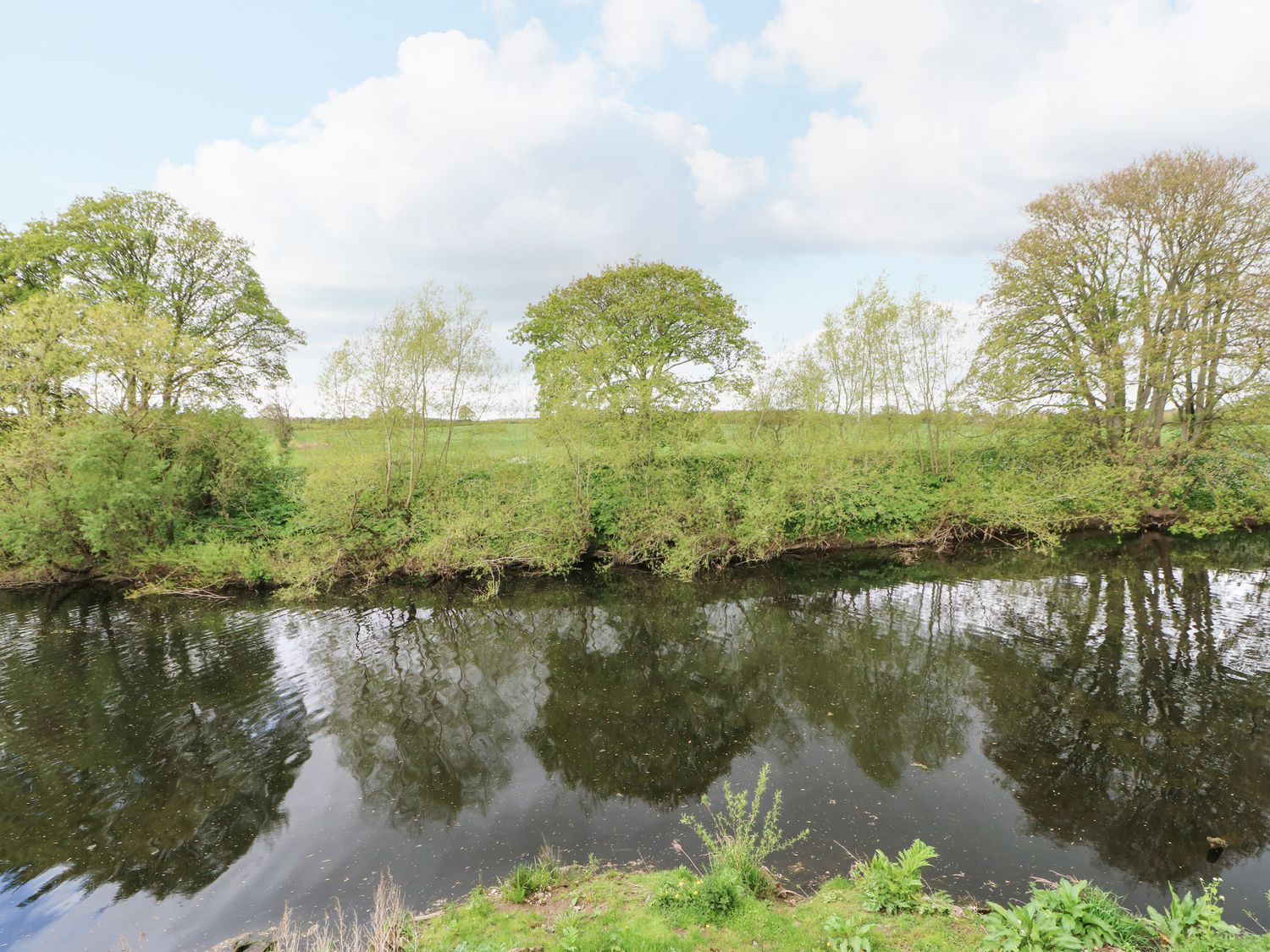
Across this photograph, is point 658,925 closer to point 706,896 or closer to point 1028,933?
point 706,896

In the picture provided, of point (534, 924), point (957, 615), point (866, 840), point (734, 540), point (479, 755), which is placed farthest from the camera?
point (734, 540)

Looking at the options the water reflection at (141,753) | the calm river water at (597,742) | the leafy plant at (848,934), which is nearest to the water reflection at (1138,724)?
the calm river water at (597,742)

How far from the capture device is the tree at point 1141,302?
19.7 metres

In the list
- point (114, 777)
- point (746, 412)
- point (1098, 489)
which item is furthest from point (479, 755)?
point (1098, 489)

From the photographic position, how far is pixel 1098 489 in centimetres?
2050

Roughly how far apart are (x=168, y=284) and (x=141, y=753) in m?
24.6

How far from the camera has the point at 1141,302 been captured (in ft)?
70.2

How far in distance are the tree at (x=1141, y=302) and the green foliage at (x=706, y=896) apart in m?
24.1

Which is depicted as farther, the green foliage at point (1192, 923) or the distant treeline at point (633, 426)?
the distant treeline at point (633, 426)

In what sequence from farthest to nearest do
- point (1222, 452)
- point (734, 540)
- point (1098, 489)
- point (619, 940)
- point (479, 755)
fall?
1. point (734, 540)
2. point (1098, 489)
3. point (1222, 452)
4. point (479, 755)
5. point (619, 940)

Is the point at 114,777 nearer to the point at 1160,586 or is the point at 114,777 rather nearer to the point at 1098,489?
the point at 1160,586

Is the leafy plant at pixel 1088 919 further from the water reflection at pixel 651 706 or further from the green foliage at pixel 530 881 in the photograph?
the green foliage at pixel 530 881

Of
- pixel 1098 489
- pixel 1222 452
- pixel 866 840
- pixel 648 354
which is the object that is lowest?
pixel 866 840

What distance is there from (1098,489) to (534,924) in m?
24.2
